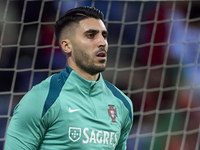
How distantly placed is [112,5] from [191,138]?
1.39m

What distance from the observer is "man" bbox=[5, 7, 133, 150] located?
99 centimetres

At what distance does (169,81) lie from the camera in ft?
10.0

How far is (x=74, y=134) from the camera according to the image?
3.29ft

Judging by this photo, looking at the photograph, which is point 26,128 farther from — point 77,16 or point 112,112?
point 77,16

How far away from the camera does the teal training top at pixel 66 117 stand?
98 centimetres

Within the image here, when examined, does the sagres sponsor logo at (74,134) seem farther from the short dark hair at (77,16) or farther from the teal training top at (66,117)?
the short dark hair at (77,16)

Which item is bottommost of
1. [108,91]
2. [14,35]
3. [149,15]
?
[108,91]

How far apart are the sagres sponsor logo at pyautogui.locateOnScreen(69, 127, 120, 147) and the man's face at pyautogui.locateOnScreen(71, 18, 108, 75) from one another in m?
0.19

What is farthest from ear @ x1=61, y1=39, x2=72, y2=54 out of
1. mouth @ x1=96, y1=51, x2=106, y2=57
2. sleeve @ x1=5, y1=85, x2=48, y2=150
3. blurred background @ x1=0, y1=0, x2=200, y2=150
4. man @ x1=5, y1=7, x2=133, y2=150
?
blurred background @ x1=0, y1=0, x2=200, y2=150

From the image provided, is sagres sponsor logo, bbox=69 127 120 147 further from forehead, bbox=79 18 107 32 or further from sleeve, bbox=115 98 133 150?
forehead, bbox=79 18 107 32

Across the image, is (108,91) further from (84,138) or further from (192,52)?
(192,52)

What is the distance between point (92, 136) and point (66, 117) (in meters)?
0.10

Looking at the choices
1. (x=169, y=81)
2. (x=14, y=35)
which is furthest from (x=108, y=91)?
(x=169, y=81)

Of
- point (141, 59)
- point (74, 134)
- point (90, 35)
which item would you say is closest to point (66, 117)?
point (74, 134)
